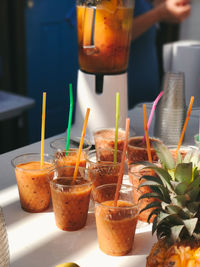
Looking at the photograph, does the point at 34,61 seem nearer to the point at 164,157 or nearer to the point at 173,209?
the point at 164,157

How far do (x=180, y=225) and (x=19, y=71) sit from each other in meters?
2.73

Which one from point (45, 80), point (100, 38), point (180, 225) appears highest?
point (100, 38)

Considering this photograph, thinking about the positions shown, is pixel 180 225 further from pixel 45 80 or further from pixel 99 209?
pixel 45 80

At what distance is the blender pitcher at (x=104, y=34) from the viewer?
1398 mm

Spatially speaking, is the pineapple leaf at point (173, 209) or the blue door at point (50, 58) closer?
the pineapple leaf at point (173, 209)

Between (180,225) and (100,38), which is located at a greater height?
(100,38)

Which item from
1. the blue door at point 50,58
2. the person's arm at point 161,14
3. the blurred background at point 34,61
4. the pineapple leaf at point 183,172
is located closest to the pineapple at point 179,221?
the pineapple leaf at point 183,172

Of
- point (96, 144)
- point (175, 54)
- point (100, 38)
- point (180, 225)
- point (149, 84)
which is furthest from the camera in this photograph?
point (149, 84)

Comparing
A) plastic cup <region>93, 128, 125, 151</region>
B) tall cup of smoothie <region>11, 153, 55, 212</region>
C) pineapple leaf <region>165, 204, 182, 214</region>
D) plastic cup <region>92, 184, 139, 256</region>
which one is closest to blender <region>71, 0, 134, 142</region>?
plastic cup <region>93, 128, 125, 151</region>

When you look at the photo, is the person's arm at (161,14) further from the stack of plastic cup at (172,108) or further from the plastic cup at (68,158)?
the plastic cup at (68,158)

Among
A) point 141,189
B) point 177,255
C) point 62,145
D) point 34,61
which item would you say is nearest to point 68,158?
point 62,145

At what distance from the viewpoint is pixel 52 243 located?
0.89m

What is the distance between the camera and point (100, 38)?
4.71 ft

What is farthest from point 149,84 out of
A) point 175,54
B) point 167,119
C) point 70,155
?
point 70,155
